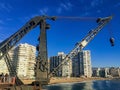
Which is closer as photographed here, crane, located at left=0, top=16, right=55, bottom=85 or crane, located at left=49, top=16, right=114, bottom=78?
crane, located at left=0, top=16, right=55, bottom=85

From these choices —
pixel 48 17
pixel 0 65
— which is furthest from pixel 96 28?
pixel 0 65

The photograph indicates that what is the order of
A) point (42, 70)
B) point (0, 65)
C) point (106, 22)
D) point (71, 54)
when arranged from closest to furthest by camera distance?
point (42, 70)
point (71, 54)
point (106, 22)
point (0, 65)

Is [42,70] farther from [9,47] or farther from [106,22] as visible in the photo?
[106,22]

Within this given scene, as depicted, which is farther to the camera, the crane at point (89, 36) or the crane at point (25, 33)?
the crane at point (89, 36)

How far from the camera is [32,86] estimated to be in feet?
105

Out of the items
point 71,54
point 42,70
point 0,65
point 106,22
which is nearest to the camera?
point 42,70

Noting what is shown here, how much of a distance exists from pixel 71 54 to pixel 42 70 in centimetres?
1018

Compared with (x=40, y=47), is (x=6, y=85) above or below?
below

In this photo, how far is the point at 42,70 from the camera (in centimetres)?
3331

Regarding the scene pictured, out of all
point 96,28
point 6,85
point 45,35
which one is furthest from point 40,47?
point 96,28

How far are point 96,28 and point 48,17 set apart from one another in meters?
14.2

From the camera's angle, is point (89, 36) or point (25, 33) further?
point (89, 36)

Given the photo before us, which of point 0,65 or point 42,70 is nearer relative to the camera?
point 42,70

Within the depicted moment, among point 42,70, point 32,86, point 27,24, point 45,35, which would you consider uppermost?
point 27,24
